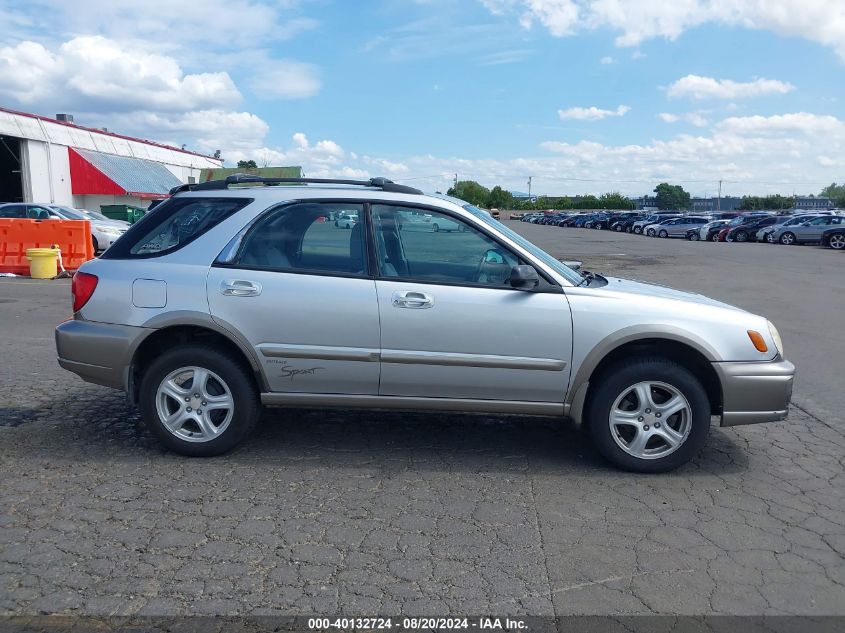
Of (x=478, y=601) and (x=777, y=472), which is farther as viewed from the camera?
(x=777, y=472)

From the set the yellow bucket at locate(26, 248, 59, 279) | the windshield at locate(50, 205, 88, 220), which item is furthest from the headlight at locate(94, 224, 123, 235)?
the yellow bucket at locate(26, 248, 59, 279)

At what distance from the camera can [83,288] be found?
195 inches

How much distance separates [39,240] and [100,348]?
1260 cm

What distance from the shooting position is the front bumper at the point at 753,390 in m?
4.65

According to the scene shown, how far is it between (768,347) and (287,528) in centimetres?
316

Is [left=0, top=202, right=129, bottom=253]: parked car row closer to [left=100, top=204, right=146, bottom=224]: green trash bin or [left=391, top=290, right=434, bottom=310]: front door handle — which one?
[left=100, top=204, right=146, bottom=224]: green trash bin

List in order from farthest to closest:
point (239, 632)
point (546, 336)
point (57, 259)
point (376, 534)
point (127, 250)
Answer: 1. point (57, 259)
2. point (127, 250)
3. point (546, 336)
4. point (376, 534)
5. point (239, 632)

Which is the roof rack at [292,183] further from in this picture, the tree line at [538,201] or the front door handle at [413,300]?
the tree line at [538,201]

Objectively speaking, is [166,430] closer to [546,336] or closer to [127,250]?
[127,250]

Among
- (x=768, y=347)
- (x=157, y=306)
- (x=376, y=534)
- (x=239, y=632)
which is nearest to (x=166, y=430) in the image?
(x=157, y=306)

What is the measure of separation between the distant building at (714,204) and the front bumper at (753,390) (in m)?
138

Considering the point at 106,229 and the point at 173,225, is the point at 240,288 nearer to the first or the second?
the point at 173,225

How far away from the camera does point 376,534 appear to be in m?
3.87

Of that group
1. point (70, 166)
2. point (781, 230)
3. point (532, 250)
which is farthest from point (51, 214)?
point (781, 230)
